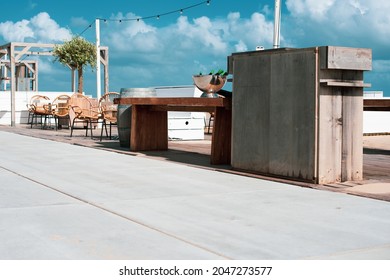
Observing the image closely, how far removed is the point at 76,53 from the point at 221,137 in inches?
661

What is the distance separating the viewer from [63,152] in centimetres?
777

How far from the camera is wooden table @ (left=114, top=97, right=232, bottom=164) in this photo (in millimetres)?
6398

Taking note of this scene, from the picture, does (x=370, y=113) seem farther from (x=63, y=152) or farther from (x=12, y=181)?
(x=12, y=181)

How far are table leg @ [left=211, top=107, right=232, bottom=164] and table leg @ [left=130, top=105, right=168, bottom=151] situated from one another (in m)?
1.76

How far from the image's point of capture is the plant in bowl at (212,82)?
6.44 metres

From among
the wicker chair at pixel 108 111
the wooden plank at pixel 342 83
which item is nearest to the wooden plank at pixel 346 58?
the wooden plank at pixel 342 83

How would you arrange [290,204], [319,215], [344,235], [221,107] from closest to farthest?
[344,235] < [319,215] < [290,204] < [221,107]

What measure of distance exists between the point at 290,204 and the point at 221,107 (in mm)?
2431

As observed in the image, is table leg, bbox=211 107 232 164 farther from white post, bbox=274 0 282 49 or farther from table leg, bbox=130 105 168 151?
white post, bbox=274 0 282 49

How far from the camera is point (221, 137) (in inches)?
256

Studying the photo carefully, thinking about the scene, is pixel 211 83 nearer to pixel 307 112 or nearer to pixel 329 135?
pixel 307 112

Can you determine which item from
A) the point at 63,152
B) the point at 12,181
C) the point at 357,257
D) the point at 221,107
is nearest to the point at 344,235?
the point at 357,257
